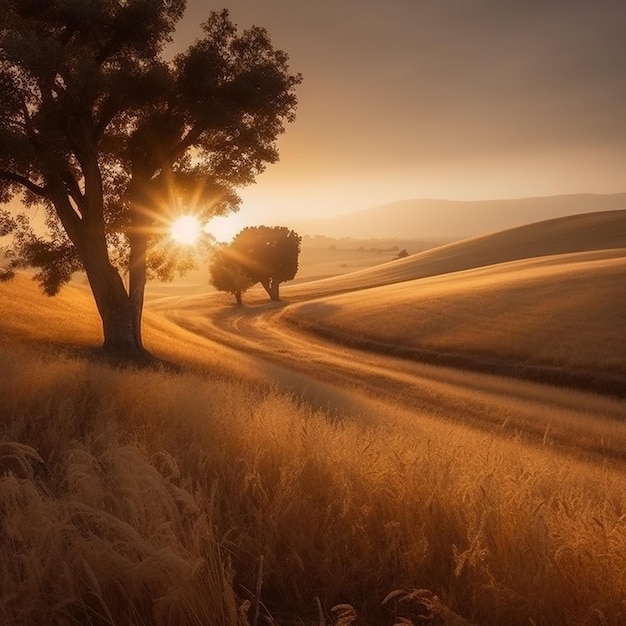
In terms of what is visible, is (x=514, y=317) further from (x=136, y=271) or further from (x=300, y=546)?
(x=300, y=546)

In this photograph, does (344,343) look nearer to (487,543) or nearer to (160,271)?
(160,271)

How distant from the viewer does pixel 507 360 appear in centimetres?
2672

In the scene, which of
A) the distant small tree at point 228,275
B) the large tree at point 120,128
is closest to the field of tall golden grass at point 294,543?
the large tree at point 120,128

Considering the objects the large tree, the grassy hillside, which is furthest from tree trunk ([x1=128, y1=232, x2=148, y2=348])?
the grassy hillside

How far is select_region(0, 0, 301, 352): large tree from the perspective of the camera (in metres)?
14.8

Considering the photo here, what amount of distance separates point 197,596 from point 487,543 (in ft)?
6.10

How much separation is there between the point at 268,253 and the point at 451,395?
48.7 meters

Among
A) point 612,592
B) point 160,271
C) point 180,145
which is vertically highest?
point 180,145

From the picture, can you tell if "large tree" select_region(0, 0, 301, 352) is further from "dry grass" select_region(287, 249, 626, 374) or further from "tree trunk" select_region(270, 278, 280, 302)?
"tree trunk" select_region(270, 278, 280, 302)

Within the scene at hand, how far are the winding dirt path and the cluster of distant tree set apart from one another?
30.4 metres

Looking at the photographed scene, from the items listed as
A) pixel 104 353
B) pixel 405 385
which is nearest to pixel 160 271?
pixel 104 353

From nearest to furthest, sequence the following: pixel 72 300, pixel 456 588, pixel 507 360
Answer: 1. pixel 456 588
2. pixel 507 360
3. pixel 72 300

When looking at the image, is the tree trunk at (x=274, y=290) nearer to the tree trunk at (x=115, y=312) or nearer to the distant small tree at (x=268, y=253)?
the distant small tree at (x=268, y=253)

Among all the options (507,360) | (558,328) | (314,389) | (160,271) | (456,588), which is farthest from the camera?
(558,328)
